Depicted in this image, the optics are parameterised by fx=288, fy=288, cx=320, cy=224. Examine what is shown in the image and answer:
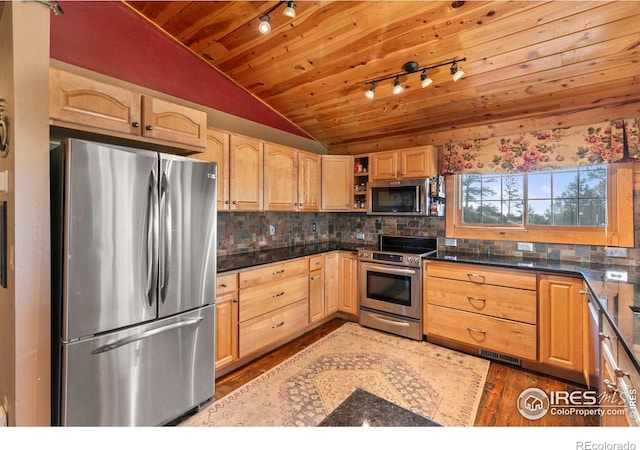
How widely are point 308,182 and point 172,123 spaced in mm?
1739

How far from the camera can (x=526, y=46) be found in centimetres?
217

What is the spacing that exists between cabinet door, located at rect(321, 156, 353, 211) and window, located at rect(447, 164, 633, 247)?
4.12ft

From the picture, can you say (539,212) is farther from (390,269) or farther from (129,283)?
(129,283)

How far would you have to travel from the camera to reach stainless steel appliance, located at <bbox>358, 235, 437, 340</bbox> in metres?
3.10

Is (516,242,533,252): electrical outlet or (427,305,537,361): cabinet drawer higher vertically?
(516,242,533,252): electrical outlet

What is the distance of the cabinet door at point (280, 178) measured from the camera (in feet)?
9.98

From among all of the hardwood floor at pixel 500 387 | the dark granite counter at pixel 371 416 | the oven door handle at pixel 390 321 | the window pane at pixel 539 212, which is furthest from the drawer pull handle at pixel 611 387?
the window pane at pixel 539 212

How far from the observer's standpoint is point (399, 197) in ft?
11.3

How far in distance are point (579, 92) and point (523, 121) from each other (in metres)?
0.49

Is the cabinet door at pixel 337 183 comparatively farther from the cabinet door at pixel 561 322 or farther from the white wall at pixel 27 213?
the white wall at pixel 27 213

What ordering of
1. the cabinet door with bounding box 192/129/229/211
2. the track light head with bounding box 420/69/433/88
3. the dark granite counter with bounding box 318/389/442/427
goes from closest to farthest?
1. the dark granite counter with bounding box 318/389/442/427
2. the track light head with bounding box 420/69/433/88
3. the cabinet door with bounding box 192/129/229/211

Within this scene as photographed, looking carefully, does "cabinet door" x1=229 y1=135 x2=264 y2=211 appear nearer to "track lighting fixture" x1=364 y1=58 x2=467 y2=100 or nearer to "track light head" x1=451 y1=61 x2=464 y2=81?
"track lighting fixture" x1=364 y1=58 x2=467 y2=100

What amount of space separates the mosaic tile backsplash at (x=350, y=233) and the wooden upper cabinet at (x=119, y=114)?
1.02 meters

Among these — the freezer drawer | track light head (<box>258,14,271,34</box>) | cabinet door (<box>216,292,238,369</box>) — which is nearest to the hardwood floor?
cabinet door (<box>216,292,238,369</box>)
